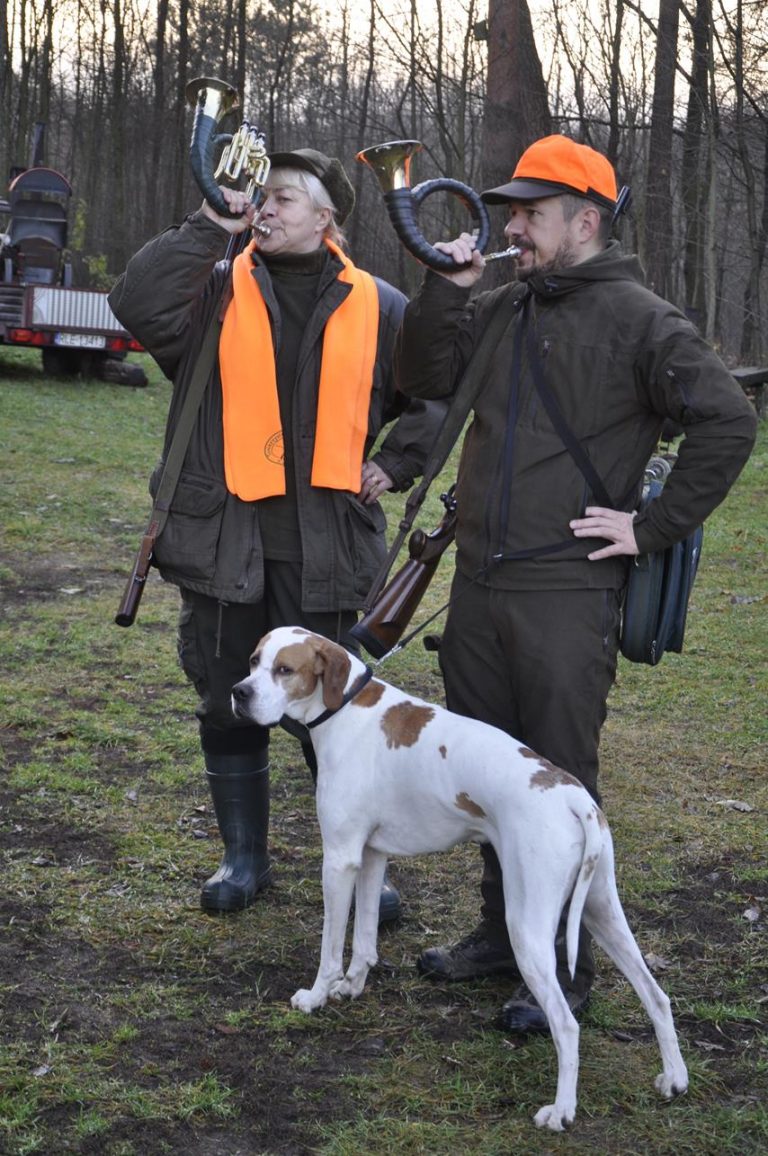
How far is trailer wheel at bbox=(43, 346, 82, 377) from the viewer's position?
58.7ft

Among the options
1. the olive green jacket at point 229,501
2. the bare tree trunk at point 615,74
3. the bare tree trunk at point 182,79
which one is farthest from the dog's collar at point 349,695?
the bare tree trunk at point 182,79

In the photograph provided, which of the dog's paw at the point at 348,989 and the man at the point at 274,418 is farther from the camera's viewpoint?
the man at the point at 274,418

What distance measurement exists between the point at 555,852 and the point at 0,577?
6562 millimetres

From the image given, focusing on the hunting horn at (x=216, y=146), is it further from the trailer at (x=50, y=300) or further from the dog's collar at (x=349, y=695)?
the trailer at (x=50, y=300)

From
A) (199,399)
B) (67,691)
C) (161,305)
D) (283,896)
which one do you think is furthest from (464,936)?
(67,691)

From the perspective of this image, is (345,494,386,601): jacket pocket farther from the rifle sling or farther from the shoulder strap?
the shoulder strap

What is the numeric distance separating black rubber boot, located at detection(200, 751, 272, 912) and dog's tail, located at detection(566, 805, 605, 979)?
1555 mm

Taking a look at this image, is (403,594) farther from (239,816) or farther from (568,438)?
(239,816)

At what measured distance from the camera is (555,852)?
3100mm

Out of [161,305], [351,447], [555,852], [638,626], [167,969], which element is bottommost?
[167,969]

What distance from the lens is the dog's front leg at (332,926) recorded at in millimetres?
3615

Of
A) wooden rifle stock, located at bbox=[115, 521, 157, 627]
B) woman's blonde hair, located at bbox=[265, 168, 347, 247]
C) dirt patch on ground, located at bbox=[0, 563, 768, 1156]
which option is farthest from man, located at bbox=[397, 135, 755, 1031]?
wooden rifle stock, located at bbox=[115, 521, 157, 627]

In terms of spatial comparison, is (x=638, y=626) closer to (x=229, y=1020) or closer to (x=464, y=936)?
(x=464, y=936)

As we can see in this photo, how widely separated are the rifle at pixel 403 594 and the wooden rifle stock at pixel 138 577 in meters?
0.70
